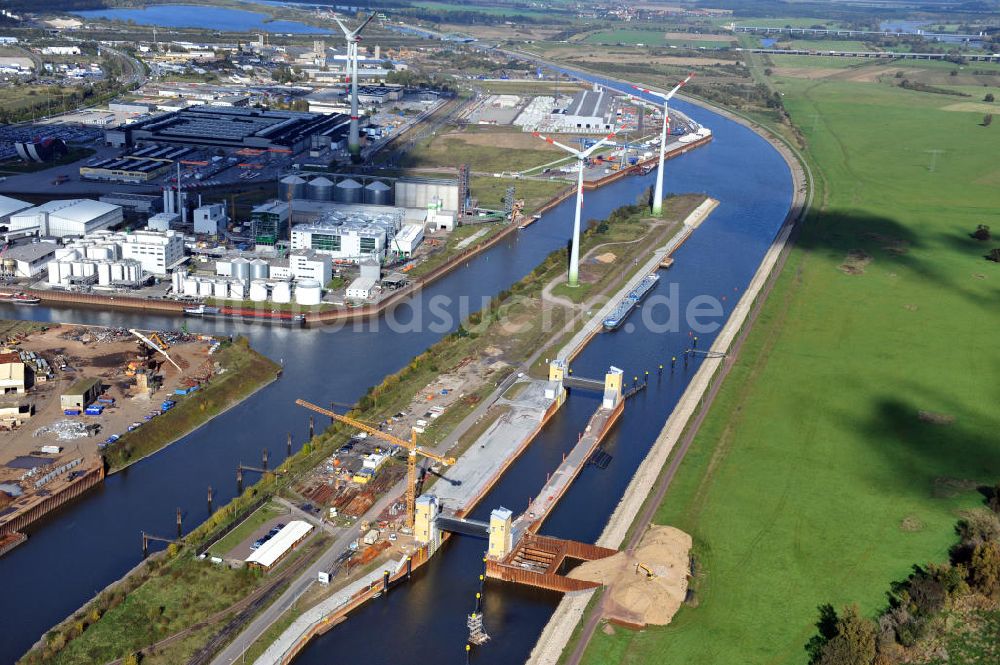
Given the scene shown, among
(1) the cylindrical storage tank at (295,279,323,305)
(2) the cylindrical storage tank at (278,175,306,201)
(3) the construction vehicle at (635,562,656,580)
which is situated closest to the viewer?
(3) the construction vehicle at (635,562,656,580)

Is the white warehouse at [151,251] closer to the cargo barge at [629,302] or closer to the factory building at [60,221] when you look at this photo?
the factory building at [60,221]

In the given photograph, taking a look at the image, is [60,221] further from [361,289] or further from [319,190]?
[361,289]

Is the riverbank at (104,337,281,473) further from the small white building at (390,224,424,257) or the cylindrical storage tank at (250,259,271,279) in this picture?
the small white building at (390,224,424,257)

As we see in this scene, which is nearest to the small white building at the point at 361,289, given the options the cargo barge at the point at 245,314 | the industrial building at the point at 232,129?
the cargo barge at the point at 245,314

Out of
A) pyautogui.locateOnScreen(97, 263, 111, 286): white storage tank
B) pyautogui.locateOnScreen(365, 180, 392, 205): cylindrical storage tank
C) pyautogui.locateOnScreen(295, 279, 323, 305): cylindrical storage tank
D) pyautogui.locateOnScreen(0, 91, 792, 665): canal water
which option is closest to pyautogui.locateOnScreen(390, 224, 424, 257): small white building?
pyautogui.locateOnScreen(0, 91, 792, 665): canal water

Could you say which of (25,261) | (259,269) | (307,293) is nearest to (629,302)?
(307,293)

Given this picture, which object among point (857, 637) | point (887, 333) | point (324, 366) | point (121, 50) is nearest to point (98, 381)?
point (324, 366)
